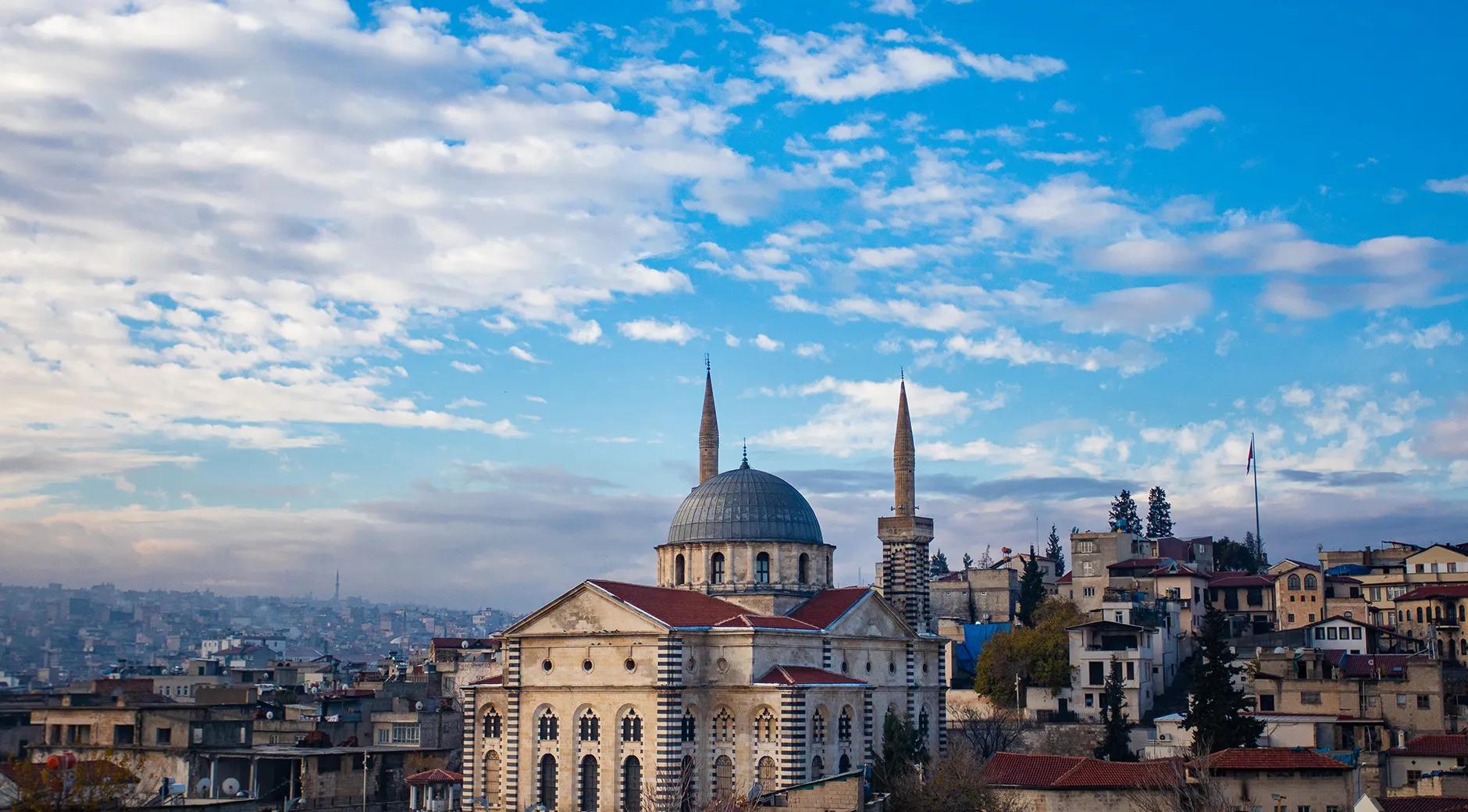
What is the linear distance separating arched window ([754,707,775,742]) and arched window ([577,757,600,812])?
482cm

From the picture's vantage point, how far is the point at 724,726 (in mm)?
46500

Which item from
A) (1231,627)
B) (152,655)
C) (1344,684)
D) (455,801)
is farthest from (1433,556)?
(152,655)

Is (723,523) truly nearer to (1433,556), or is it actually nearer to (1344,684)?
(1344,684)

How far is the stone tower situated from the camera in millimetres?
60438

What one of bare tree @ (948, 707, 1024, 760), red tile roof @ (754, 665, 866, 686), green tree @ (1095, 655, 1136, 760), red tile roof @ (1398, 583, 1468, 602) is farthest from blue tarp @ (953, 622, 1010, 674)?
red tile roof @ (754, 665, 866, 686)

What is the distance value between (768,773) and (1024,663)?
16873 mm

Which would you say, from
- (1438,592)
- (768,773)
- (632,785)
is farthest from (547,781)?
(1438,592)

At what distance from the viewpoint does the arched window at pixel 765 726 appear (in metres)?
45.8

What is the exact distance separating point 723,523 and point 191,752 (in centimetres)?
1762

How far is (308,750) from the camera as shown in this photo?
2053 inches

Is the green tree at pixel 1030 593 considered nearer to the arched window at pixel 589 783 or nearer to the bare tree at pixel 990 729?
the bare tree at pixel 990 729

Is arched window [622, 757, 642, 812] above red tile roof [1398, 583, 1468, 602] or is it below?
below

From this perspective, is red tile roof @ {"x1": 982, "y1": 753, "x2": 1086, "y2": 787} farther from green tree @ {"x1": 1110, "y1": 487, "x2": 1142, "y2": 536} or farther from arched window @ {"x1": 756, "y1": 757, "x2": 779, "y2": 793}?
green tree @ {"x1": 1110, "y1": 487, "x2": 1142, "y2": 536}

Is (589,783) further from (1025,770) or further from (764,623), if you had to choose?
(1025,770)
